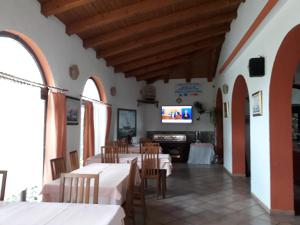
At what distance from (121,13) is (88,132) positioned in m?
2.64

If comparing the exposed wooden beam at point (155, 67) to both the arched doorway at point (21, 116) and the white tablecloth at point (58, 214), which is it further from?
the white tablecloth at point (58, 214)

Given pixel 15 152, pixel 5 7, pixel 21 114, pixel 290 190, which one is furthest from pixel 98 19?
pixel 290 190

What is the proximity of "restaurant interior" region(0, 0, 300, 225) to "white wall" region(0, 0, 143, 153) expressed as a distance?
20 millimetres

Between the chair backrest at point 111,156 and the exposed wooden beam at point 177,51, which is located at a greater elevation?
the exposed wooden beam at point 177,51

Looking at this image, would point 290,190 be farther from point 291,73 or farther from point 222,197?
point 291,73

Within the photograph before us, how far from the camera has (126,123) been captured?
834 cm

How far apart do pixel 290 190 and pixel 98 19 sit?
13.2ft

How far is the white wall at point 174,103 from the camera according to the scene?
9453mm

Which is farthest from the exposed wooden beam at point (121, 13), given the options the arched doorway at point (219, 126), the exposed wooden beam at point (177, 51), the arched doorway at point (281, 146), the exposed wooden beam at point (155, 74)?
the arched doorway at point (219, 126)

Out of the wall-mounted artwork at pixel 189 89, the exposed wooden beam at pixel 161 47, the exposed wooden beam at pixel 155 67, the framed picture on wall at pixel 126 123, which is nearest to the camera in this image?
the exposed wooden beam at pixel 161 47

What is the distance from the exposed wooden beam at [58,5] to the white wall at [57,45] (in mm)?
101

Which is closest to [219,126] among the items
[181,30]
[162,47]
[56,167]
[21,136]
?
[162,47]

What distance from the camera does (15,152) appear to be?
3.47 m

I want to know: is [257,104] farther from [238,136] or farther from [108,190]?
[108,190]
